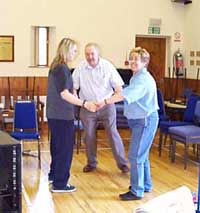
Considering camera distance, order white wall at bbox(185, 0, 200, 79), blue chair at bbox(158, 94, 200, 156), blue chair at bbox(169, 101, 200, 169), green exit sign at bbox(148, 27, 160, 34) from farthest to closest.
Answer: green exit sign at bbox(148, 27, 160, 34)
white wall at bbox(185, 0, 200, 79)
blue chair at bbox(158, 94, 200, 156)
blue chair at bbox(169, 101, 200, 169)

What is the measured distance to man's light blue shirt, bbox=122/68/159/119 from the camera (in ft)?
11.8

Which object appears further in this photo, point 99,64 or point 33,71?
point 33,71

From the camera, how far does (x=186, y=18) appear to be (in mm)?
8648

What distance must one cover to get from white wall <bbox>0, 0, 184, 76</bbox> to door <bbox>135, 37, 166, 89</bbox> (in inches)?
7.9

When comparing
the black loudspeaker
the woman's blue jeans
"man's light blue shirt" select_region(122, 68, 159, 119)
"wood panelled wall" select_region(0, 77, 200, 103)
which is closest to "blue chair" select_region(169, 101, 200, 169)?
the woman's blue jeans

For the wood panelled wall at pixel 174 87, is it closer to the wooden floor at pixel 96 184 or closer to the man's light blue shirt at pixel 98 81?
the wooden floor at pixel 96 184

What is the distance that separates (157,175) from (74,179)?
99 cm

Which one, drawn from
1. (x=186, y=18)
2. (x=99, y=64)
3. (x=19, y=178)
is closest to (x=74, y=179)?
(x=99, y=64)

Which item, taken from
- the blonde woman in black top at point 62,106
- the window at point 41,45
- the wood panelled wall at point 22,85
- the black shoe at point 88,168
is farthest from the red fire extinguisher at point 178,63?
the blonde woman in black top at point 62,106

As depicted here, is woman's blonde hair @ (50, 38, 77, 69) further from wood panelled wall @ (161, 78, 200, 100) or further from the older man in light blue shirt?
wood panelled wall @ (161, 78, 200, 100)

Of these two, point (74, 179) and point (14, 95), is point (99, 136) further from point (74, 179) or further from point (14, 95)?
point (74, 179)

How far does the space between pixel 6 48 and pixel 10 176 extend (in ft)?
22.2

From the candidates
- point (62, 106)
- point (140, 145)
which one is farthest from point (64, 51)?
point (140, 145)

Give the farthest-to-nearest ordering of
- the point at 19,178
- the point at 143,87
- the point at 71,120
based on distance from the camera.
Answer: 1. the point at 71,120
2. the point at 143,87
3. the point at 19,178
